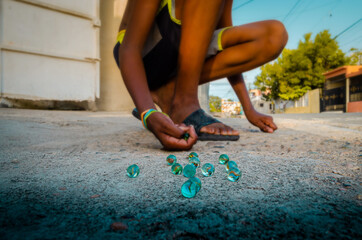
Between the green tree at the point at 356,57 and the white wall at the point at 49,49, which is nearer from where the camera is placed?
the white wall at the point at 49,49

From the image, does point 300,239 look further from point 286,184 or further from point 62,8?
point 62,8

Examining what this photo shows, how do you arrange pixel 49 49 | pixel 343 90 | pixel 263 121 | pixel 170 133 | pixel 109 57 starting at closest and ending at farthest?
pixel 170 133 → pixel 263 121 → pixel 49 49 → pixel 109 57 → pixel 343 90

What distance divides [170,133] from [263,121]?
4.45 feet

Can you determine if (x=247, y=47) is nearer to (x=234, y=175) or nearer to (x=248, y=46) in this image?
(x=248, y=46)

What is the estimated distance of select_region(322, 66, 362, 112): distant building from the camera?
13875mm

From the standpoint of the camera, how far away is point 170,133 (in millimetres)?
1060

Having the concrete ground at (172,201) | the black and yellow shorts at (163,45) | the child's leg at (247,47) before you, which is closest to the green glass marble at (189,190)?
the concrete ground at (172,201)

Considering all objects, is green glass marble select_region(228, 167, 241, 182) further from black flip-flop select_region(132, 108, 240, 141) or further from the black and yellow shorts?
the black and yellow shorts

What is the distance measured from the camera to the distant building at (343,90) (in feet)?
45.5

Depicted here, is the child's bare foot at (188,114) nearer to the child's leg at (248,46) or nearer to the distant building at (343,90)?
the child's leg at (248,46)

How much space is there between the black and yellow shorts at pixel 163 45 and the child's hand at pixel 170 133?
2.57 ft

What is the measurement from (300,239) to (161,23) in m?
1.52

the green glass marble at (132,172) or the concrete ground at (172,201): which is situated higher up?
the green glass marble at (132,172)

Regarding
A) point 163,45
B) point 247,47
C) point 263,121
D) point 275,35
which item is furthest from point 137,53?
point 263,121
